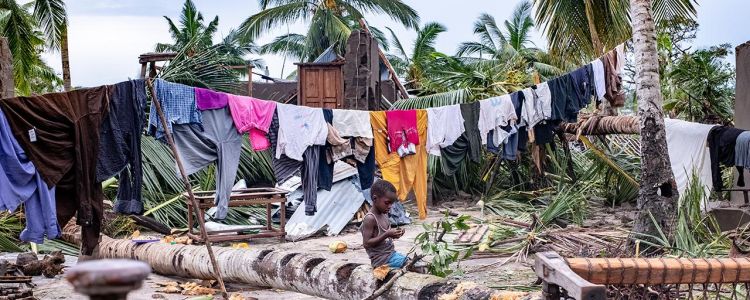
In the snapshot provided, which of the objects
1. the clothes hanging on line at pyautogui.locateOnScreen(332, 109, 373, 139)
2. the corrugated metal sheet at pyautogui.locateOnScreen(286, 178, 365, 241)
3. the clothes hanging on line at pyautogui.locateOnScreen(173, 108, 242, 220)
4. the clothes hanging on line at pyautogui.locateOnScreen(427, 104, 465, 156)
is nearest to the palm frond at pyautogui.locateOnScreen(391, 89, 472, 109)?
the corrugated metal sheet at pyautogui.locateOnScreen(286, 178, 365, 241)

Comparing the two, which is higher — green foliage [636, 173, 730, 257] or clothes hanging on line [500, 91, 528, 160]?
clothes hanging on line [500, 91, 528, 160]

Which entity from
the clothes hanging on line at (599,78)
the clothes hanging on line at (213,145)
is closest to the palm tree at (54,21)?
the clothes hanging on line at (213,145)

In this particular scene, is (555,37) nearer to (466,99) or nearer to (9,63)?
(466,99)

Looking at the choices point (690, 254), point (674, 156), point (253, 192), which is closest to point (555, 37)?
point (674, 156)

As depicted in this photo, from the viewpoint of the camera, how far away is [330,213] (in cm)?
1266

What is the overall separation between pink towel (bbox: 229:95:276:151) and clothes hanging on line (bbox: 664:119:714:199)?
4.80m

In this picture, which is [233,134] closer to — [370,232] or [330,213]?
[370,232]

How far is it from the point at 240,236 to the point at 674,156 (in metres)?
5.98

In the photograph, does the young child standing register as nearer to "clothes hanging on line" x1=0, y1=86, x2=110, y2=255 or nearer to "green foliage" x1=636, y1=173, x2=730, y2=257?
"green foliage" x1=636, y1=173, x2=730, y2=257

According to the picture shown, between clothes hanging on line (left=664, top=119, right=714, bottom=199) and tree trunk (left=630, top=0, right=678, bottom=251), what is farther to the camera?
clothes hanging on line (left=664, top=119, right=714, bottom=199)

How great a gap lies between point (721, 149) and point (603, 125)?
10.1 feet

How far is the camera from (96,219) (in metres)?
7.54

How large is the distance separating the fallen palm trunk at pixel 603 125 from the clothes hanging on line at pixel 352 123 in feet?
13.3

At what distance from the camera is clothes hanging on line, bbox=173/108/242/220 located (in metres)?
Answer: 8.58
